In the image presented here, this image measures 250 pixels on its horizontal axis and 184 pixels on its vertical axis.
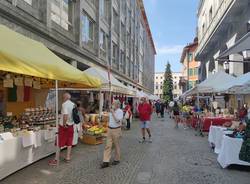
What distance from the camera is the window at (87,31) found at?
21125mm

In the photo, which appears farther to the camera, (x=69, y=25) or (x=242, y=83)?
(x=69, y=25)

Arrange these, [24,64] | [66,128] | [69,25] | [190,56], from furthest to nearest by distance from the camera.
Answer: [190,56] → [69,25] → [66,128] → [24,64]

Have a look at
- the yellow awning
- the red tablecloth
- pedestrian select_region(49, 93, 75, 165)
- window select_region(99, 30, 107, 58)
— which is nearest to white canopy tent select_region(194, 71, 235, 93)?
the red tablecloth

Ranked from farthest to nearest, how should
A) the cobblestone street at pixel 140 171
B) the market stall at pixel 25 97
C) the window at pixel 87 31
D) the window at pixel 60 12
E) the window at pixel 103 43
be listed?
the window at pixel 103 43, the window at pixel 87 31, the window at pixel 60 12, the cobblestone street at pixel 140 171, the market stall at pixel 25 97

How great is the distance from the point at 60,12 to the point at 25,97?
6565 millimetres

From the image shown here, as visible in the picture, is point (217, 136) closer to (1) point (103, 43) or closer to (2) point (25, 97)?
(2) point (25, 97)

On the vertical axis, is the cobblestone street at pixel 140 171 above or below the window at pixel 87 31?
below

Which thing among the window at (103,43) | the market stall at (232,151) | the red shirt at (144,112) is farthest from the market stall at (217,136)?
the window at (103,43)

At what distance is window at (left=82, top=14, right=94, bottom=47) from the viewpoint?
832 inches

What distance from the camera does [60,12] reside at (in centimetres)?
1683

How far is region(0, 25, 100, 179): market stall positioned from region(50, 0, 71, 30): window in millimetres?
4458

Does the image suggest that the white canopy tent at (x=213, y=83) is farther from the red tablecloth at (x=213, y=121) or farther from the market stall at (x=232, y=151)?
the market stall at (x=232, y=151)

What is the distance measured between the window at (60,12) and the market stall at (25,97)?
4.46 meters

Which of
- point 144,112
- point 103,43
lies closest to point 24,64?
point 144,112
